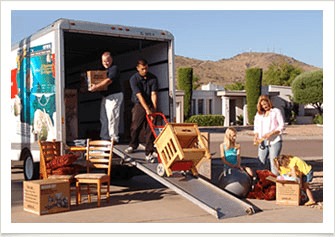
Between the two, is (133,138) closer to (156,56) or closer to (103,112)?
(103,112)

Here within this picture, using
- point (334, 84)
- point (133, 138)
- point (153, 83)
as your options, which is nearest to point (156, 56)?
point (153, 83)

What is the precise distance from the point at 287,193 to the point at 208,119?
31321mm

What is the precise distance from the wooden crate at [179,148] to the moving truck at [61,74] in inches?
80.4

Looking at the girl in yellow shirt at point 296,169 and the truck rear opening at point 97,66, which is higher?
the truck rear opening at point 97,66

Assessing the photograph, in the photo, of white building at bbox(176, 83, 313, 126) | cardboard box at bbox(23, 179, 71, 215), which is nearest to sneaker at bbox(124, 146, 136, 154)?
cardboard box at bbox(23, 179, 71, 215)

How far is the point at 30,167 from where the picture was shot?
10242 millimetres

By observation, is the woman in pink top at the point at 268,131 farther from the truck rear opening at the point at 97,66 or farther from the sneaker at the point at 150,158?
the truck rear opening at the point at 97,66

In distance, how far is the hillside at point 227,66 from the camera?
112m

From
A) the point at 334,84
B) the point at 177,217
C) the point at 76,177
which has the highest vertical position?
the point at 334,84

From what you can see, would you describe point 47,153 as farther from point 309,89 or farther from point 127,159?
point 309,89

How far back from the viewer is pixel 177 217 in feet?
23.9

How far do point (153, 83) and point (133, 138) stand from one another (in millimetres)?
1132

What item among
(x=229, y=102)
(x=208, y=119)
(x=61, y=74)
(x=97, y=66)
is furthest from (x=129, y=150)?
(x=229, y=102)

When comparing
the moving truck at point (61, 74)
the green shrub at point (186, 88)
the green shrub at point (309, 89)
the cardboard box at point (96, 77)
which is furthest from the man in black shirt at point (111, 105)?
the green shrub at point (309, 89)
